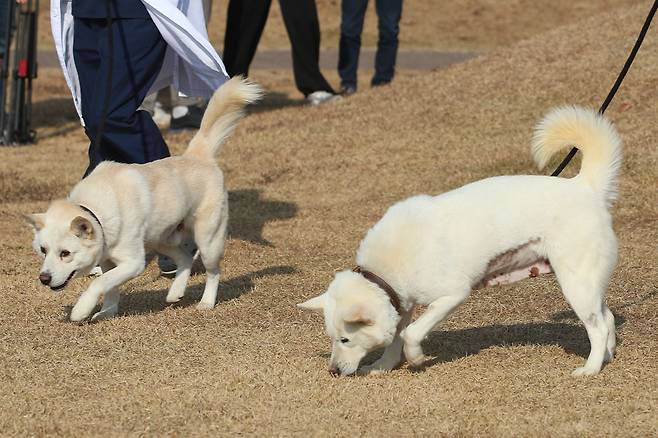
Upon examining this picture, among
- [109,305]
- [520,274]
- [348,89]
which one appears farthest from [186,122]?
[520,274]

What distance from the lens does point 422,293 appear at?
445 cm

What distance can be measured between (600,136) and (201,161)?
81.6 inches

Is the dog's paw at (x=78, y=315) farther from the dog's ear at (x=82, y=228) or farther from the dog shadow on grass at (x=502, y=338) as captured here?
the dog shadow on grass at (x=502, y=338)

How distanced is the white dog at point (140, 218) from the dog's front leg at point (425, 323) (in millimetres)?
1468

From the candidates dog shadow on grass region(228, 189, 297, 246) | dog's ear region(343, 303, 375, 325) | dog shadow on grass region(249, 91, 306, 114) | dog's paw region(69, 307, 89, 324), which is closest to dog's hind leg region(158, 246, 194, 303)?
dog's paw region(69, 307, 89, 324)

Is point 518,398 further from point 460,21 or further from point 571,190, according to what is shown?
point 460,21

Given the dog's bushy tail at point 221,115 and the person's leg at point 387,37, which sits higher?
the dog's bushy tail at point 221,115

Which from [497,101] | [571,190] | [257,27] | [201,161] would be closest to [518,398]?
[571,190]

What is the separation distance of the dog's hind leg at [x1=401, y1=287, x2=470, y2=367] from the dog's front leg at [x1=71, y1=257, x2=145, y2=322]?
144 centimetres

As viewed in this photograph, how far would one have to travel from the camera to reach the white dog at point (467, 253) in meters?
4.42

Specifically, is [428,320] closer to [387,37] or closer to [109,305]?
[109,305]

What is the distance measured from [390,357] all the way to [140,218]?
4.56 feet

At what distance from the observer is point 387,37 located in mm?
12305

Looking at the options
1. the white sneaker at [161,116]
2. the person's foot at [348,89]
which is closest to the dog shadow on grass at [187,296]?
the white sneaker at [161,116]
